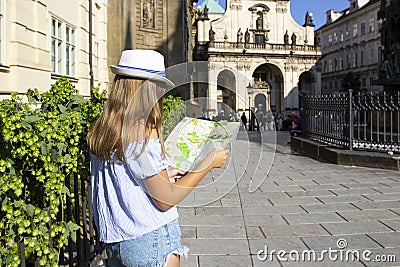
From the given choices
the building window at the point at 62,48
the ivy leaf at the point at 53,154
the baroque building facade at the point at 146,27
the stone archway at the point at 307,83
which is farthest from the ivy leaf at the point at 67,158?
the stone archway at the point at 307,83

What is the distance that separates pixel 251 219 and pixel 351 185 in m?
2.85

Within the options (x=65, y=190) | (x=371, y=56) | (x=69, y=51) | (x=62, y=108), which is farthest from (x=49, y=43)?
(x=371, y=56)

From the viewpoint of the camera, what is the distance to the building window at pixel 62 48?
12.6m

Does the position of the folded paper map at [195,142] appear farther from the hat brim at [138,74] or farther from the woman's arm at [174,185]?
the hat brim at [138,74]

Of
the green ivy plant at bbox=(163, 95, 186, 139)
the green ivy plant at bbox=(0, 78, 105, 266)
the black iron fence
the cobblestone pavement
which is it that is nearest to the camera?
the green ivy plant at bbox=(0, 78, 105, 266)

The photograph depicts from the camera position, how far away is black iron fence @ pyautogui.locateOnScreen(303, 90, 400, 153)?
9516mm

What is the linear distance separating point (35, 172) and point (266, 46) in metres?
55.1

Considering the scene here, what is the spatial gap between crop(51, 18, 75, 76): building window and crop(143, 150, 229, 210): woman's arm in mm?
11617

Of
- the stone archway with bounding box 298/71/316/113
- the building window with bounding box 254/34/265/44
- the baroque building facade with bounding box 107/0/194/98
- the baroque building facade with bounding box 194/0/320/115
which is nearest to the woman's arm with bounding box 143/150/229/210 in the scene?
the baroque building facade with bounding box 107/0/194/98

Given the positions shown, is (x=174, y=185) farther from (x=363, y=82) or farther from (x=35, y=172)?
(x=363, y=82)

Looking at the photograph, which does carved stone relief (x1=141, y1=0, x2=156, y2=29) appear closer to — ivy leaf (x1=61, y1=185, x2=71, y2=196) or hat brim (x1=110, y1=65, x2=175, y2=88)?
ivy leaf (x1=61, y1=185, x2=71, y2=196)

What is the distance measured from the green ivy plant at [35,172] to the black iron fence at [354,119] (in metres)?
7.78

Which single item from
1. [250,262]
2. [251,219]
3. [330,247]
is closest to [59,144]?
[250,262]

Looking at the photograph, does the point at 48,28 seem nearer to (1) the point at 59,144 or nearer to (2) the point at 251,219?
(2) the point at 251,219
